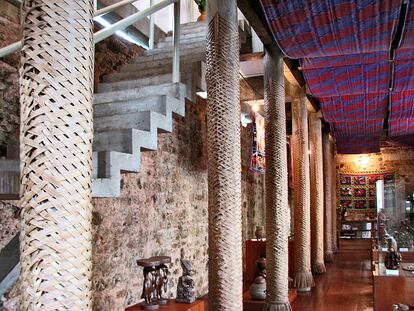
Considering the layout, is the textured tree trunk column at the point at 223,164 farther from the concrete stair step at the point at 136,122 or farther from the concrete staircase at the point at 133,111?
the concrete stair step at the point at 136,122

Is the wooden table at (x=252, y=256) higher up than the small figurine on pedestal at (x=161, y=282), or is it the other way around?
the small figurine on pedestal at (x=161, y=282)

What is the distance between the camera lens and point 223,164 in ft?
13.2

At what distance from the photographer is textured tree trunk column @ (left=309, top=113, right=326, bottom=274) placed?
1005 centimetres

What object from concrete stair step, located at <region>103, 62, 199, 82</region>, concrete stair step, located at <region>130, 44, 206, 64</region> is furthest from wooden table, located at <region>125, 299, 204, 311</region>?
concrete stair step, located at <region>130, 44, 206, 64</region>

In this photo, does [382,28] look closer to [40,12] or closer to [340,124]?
[40,12]

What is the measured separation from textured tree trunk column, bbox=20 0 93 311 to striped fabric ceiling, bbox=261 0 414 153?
3425 millimetres

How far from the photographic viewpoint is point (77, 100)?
1.74 meters

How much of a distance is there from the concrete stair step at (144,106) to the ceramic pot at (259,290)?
3.59 metres

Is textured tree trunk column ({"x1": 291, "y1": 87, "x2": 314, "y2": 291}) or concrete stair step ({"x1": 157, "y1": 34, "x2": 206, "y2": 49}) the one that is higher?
concrete stair step ({"x1": 157, "y1": 34, "x2": 206, "y2": 49})

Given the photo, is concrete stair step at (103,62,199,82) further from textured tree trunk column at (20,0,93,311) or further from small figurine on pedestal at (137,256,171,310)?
textured tree trunk column at (20,0,93,311)

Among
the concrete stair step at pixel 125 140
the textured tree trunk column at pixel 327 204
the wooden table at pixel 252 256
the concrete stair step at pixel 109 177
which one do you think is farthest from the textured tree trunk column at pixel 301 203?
the concrete stair step at pixel 109 177

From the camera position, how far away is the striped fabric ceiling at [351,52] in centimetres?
481

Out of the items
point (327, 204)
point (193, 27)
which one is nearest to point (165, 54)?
point (193, 27)

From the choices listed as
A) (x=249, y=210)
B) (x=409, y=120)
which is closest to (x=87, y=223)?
(x=249, y=210)
